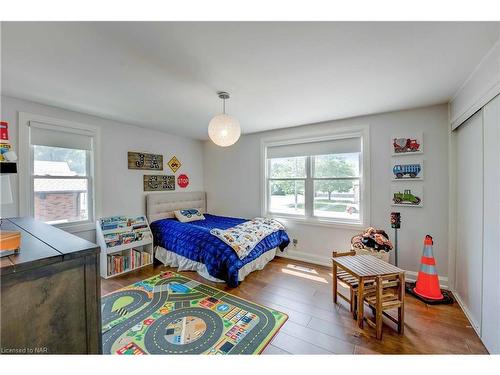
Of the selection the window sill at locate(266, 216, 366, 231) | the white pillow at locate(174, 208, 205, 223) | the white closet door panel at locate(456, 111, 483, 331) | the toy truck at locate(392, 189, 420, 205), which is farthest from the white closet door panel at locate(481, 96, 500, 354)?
the white pillow at locate(174, 208, 205, 223)

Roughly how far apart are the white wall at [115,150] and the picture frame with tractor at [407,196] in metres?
3.88

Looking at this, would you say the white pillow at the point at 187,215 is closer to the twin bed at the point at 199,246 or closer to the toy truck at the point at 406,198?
the twin bed at the point at 199,246

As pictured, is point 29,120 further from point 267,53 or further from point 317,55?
point 317,55

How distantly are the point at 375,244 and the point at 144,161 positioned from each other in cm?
383

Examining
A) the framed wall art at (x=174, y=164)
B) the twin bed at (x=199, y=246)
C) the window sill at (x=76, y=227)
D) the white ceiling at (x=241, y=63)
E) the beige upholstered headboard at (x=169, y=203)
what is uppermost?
the white ceiling at (x=241, y=63)

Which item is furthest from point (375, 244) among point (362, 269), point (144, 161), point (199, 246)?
point (144, 161)

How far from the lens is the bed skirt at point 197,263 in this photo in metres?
2.82

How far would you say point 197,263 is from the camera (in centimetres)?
298

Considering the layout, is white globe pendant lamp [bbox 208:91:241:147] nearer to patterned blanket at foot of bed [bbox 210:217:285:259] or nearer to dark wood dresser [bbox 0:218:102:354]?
patterned blanket at foot of bed [bbox 210:217:285:259]

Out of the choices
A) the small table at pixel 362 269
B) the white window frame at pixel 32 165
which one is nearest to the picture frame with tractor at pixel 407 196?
the small table at pixel 362 269

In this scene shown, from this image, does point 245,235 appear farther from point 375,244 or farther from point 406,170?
point 406,170

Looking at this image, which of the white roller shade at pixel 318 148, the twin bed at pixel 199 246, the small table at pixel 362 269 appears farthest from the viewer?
the white roller shade at pixel 318 148

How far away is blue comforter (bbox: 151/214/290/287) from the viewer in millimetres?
2537

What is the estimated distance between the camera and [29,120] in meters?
2.53
